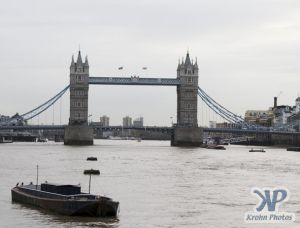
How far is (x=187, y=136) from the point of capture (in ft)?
529

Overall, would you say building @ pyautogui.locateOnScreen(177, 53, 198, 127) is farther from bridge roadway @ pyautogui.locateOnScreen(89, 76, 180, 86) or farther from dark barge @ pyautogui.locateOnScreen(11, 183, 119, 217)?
dark barge @ pyautogui.locateOnScreen(11, 183, 119, 217)

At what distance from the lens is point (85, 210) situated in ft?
137

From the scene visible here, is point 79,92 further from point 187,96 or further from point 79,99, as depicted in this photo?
point 187,96

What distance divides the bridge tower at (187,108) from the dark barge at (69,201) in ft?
376

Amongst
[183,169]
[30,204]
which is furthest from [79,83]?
[30,204]

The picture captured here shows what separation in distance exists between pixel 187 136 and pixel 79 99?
22.5 metres

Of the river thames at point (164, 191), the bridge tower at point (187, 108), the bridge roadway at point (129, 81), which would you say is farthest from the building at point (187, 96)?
the river thames at point (164, 191)

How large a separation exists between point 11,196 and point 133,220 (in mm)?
11695

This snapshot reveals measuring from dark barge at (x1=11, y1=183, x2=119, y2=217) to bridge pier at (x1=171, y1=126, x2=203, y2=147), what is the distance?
11420cm

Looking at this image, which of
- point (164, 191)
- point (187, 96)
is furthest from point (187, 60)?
point (164, 191)

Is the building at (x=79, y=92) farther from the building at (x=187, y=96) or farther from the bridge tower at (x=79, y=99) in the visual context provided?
the building at (x=187, y=96)

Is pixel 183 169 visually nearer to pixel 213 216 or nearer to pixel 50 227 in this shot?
pixel 213 216

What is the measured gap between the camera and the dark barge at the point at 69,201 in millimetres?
41531

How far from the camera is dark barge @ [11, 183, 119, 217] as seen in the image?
41.5 m
